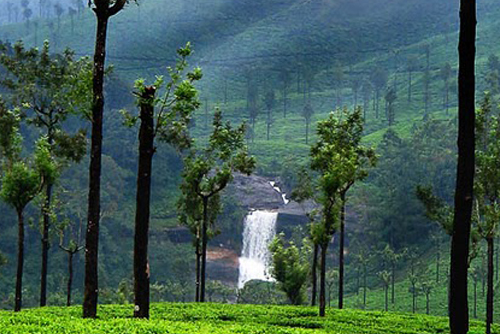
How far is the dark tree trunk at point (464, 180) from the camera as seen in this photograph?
1471 cm

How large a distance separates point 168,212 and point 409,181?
5246cm

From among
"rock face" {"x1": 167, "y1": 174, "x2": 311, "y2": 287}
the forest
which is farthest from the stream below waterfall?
"rock face" {"x1": 167, "y1": 174, "x2": 311, "y2": 287}

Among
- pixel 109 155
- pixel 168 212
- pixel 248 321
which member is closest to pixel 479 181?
pixel 248 321

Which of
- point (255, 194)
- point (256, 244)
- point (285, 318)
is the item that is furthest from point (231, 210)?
point (285, 318)

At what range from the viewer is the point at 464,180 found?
14805 millimetres

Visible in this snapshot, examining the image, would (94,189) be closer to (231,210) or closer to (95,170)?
(95,170)

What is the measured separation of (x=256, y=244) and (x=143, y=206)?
374ft

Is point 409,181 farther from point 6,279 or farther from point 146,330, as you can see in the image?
point 146,330

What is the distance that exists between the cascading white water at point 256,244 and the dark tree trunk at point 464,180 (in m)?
112

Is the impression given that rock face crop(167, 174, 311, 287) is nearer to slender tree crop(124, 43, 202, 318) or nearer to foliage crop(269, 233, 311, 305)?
foliage crop(269, 233, 311, 305)

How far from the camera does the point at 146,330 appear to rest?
15.3 m

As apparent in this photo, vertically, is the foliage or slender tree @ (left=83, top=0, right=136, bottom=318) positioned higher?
slender tree @ (left=83, top=0, right=136, bottom=318)

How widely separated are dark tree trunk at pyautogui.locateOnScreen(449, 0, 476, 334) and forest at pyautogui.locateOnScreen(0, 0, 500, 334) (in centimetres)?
3

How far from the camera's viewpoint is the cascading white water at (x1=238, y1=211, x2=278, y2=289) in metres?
129
